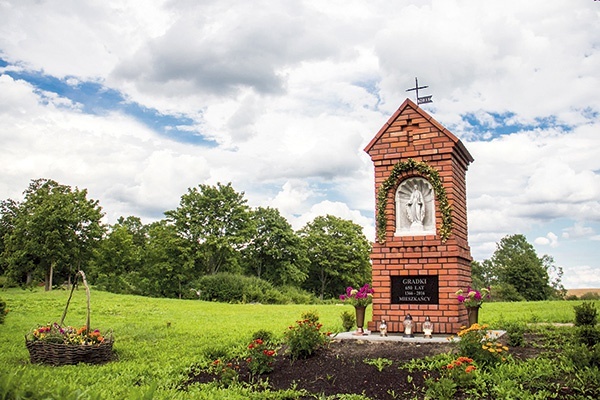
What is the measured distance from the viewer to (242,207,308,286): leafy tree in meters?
43.6

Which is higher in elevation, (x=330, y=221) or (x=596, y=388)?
(x=330, y=221)

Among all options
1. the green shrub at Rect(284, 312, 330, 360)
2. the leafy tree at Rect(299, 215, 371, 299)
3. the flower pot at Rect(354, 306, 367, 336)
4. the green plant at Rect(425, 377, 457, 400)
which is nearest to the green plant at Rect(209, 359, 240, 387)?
the green shrub at Rect(284, 312, 330, 360)

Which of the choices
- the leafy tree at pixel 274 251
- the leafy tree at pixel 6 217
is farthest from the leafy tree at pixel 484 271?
the leafy tree at pixel 6 217

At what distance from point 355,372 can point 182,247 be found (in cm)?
3242

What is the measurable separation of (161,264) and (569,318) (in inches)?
1200

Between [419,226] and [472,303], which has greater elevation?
[419,226]

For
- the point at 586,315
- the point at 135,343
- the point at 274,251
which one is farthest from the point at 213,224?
the point at 586,315

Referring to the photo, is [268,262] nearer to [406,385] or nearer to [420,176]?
[420,176]

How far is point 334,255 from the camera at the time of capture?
47875mm

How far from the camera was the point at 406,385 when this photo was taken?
19.9 ft

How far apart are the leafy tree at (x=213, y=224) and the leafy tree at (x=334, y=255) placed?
9.87m

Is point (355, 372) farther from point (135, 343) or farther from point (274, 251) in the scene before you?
point (274, 251)

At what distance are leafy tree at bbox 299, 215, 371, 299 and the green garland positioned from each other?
37933 mm

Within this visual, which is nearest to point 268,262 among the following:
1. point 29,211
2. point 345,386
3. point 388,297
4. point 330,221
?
point 330,221
